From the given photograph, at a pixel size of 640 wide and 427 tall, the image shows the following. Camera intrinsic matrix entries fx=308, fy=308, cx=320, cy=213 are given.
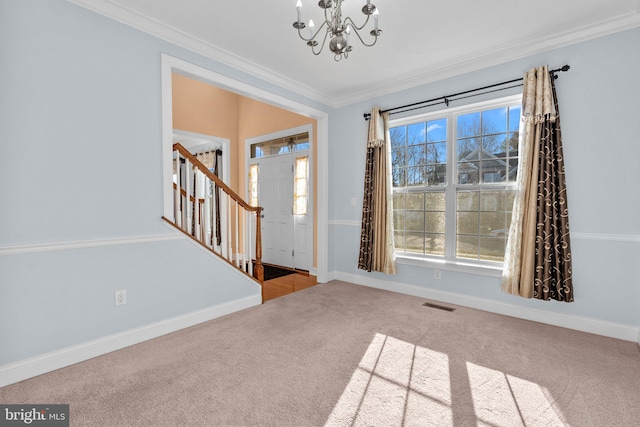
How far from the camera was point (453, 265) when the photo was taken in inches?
135

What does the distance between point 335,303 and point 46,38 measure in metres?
3.27

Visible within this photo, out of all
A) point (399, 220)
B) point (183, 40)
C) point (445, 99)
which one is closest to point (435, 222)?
point (399, 220)

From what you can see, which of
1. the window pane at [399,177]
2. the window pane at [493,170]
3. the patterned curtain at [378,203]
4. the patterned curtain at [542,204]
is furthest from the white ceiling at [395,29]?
the window pane at [399,177]

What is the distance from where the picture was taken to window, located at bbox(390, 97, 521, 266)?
3166 millimetres

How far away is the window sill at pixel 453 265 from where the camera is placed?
319 cm

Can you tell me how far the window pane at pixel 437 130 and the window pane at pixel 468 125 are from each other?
0.17 metres

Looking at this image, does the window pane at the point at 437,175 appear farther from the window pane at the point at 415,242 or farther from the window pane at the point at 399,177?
the window pane at the point at 415,242

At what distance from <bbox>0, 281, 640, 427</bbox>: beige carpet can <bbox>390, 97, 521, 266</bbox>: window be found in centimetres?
93

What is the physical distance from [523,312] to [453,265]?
760 mm

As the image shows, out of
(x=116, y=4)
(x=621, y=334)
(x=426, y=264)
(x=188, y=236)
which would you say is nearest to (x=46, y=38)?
(x=116, y=4)

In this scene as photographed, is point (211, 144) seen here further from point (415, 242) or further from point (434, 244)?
point (434, 244)

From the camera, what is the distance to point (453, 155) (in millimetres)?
3465

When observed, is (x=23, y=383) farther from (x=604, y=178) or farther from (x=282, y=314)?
(x=604, y=178)
